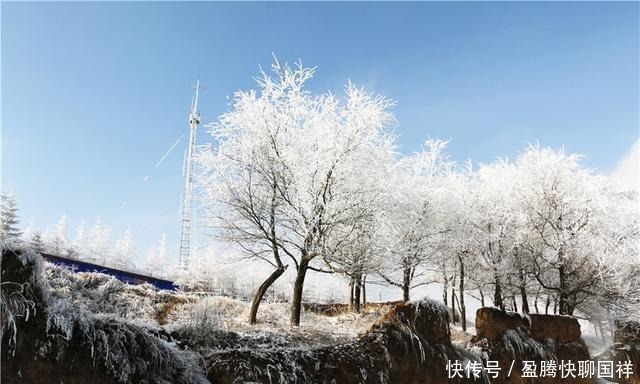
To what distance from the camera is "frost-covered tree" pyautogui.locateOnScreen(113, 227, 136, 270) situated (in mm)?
73562

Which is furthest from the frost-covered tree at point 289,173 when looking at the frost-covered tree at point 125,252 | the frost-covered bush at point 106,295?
the frost-covered tree at point 125,252

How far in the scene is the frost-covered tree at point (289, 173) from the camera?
14.7 m

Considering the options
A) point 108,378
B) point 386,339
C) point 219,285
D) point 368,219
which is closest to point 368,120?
point 368,219

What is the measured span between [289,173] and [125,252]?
69.3 meters

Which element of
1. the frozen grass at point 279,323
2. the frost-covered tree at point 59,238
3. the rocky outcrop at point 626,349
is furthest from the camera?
the frost-covered tree at point 59,238

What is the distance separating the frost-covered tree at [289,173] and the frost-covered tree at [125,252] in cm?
6203

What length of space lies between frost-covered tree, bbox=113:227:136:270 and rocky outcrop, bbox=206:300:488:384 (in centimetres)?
6716

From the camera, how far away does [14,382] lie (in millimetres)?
5574

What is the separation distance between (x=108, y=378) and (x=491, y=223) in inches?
864

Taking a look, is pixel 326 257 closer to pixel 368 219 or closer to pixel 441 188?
pixel 368 219

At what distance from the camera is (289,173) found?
14898 mm

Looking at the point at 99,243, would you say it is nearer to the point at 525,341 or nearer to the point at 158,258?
the point at 158,258

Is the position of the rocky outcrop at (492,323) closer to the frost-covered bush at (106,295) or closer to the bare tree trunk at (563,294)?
the bare tree trunk at (563,294)

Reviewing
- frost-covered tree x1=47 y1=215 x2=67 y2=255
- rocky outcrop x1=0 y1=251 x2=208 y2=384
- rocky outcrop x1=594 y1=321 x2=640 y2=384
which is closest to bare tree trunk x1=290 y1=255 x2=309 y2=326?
rocky outcrop x1=0 y1=251 x2=208 y2=384
